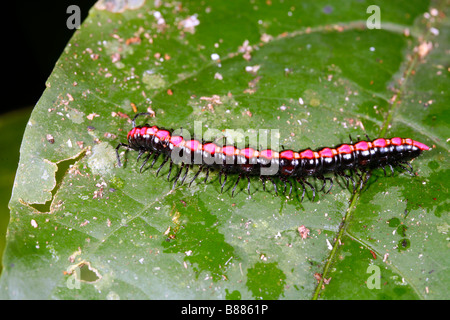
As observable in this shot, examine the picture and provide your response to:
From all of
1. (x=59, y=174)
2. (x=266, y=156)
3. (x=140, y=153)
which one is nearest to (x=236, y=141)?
(x=266, y=156)

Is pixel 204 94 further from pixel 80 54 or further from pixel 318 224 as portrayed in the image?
pixel 318 224

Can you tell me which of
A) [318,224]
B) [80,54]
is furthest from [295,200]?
[80,54]

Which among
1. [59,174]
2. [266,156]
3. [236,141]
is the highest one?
[236,141]

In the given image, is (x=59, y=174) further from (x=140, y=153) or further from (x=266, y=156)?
(x=266, y=156)

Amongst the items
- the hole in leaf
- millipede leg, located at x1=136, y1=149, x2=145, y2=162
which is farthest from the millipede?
the hole in leaf

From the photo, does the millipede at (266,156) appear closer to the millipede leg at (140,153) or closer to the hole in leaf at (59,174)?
the millipede leg at (140,153)

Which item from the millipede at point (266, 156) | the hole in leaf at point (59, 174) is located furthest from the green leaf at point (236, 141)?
the millipede at point (266, 156)

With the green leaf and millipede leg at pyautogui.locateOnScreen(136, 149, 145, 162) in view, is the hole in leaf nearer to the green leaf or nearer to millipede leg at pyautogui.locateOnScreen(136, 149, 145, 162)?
the green leaf
